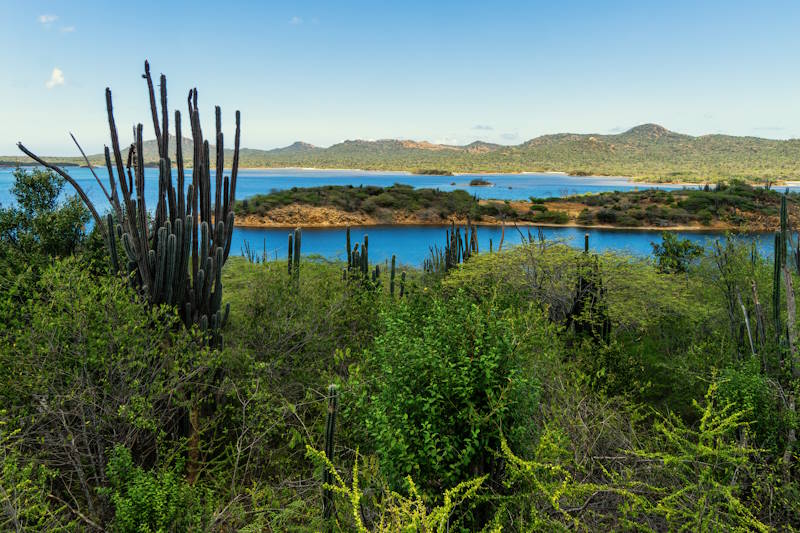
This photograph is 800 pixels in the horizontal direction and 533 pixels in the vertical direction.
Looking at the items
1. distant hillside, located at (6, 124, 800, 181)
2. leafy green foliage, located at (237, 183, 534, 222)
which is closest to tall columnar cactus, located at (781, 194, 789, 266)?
leafy green foliage, located at (237, 183, 534, 222)

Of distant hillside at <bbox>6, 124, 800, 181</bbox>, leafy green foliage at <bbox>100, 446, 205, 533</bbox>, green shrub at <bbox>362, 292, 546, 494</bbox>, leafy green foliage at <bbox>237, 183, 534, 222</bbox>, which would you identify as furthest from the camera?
distant hillside at <bbox>6, 124, 800, 181</bbox>

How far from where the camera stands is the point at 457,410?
14.4 ft

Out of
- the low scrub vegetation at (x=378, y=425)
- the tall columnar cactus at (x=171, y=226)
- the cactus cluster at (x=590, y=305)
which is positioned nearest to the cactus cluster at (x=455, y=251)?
the cactus cluster at (x=590, y=305)

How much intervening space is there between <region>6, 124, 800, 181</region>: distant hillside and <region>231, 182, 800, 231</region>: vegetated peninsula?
156 feet

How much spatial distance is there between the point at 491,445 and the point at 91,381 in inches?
174

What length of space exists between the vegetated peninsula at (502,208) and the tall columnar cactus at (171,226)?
35.7m

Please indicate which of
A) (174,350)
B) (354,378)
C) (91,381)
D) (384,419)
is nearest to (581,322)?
(354,378)

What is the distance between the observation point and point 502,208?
48.4 m

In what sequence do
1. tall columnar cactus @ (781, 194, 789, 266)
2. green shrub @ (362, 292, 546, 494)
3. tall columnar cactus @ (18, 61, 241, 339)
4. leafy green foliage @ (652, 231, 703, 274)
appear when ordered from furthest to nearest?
leafy green foliage @ (652, 231, 703, 274)
tall columnar cactus @ (18, 61, 241, 339)
tall columnar cactus @ (781, 194, 789, 266)
green shrub @ (362, 292, 546, 494)

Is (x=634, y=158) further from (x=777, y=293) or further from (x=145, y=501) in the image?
(x=145, y=501)

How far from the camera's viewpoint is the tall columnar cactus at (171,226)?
6.92 m

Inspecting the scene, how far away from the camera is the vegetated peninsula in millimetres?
42688

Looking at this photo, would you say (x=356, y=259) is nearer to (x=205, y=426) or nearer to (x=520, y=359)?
(x=205, y=426)

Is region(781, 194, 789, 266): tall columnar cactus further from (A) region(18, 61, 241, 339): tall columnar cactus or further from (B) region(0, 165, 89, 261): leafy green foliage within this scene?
Result: (B) region(0, 165, 89, 261): leafy green foliage
